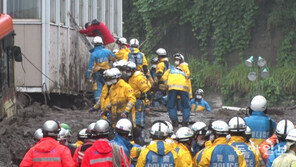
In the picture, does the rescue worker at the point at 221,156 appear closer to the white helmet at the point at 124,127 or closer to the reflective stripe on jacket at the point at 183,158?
the reflective stripe on jacket at the point at 183,158

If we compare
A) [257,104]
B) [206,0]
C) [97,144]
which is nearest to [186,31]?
[206,0]

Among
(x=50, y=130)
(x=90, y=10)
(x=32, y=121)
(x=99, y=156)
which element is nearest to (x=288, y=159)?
(x=99, y=156)

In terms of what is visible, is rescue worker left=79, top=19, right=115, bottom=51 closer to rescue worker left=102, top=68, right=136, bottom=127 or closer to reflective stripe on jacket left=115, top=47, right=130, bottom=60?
reflective stripe on jacket left=115, top=47, right=130, bottom=60

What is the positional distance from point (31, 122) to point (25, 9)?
369 cm

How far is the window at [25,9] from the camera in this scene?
22234mm

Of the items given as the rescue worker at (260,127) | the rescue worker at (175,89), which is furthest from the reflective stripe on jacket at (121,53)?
the rescue worker at (260,127)

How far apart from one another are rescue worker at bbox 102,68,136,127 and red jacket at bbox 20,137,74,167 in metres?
5.48

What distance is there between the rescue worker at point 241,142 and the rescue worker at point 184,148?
1.93ft

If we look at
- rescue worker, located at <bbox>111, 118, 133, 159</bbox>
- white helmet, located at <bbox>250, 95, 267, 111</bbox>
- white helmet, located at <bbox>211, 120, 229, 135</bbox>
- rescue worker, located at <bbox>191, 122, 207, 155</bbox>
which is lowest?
rescue worker, located at <bbox>191, 122, 207, 155</bbox>

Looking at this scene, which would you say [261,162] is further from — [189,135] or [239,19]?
[239,19]

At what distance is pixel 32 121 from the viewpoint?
20.0 meters

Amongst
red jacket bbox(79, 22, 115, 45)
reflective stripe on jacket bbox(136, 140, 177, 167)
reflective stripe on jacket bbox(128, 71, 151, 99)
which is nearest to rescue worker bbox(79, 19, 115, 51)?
red jacket bbox(79, 22, 115, 45)

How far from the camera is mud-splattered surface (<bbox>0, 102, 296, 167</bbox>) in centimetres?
1659

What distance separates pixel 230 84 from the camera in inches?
1407
